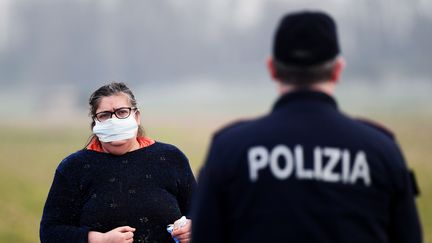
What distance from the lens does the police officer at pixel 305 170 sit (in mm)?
2145

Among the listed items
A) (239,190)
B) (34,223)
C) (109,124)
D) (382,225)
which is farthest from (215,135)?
(34,223)

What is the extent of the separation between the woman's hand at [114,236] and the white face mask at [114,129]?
0.45 metres

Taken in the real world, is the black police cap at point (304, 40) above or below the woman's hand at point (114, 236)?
above

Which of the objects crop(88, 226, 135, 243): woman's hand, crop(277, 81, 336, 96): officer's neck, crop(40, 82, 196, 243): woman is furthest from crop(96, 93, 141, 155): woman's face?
crop(277, 81, 336, 96): officer's neck

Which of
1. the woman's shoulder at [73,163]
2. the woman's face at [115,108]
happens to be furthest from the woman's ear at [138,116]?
the woman's shoulder at [73,163]

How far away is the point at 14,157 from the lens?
4128 centimetres

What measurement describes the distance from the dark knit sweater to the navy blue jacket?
1.51 metres

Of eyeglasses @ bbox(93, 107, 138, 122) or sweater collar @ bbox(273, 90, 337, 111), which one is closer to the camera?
sweater collar @ bbox(273, 90, 337, 111)

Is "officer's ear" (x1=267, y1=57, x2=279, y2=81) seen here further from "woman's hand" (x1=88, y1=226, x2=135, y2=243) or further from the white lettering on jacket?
"woman's hand" (x1=88, y1=226, x2=135, y2=243)

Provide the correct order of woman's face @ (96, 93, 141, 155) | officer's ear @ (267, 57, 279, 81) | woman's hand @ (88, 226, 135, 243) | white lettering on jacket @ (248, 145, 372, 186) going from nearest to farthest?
white lettering on jacket @ (248, 145, 372, 186) < officer's ear @ (267, 57, 279, 81) < woman's hand @ (88, 226, 135, 243) < woman's face @ (96, 93, 141, 155)

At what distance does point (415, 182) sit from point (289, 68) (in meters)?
0.53

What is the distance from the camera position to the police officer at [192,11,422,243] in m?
2.14

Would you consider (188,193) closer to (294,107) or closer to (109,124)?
(109,124)

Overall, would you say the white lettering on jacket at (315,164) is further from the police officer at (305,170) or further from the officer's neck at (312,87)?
the officer's neck at (312,87)
